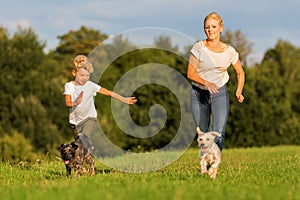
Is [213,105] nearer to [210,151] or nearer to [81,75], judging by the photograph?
[210,151]

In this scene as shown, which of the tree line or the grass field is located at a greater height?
the tree line

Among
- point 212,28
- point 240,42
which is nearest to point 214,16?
point 212,28

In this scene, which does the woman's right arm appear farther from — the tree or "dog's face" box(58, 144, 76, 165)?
the tree

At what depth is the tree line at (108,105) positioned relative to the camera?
4291 cm

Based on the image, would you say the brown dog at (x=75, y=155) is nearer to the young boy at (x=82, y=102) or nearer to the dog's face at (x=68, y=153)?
the dog's face at (x=68, y=153)

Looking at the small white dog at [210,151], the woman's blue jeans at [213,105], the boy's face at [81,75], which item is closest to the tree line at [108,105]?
the boy's face at [81,75]

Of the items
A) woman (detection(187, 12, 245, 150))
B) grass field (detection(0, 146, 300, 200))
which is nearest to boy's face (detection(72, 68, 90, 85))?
woman (detection(187, 12, 245, 150))

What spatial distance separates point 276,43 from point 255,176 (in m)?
59.9

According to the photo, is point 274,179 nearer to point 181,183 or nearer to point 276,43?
point 181,183

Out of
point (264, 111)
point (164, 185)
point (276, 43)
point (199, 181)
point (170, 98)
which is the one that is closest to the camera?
point (164, 185)

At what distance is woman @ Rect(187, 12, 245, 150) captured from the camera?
10398 millimetres

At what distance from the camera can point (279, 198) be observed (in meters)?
7.12

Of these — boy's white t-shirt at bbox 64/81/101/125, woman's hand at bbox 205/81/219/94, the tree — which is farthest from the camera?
the tree

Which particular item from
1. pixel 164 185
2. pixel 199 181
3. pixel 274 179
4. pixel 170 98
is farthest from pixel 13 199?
pixel 170 98
